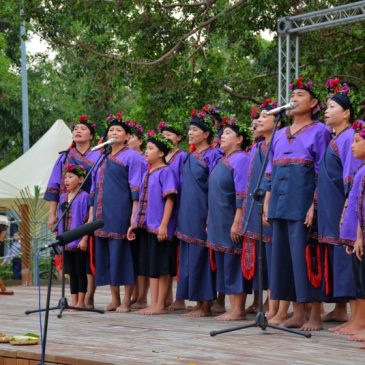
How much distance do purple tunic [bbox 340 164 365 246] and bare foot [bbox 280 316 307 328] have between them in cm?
92

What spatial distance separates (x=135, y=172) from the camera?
32.2ft

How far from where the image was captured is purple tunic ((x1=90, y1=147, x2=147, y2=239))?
387 inches

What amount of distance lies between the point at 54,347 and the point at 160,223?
2584 mm

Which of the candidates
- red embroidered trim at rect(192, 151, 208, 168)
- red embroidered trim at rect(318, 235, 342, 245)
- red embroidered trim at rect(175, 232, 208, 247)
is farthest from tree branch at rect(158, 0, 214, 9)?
red embroidered trim at rect(318, 235, 342, 245)

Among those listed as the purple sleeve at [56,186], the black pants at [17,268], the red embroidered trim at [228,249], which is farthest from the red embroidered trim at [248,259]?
the black pants at [17,268]

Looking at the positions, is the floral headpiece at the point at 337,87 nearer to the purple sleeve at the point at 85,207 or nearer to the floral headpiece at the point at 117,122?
the floral headpiece at the point at 117,122

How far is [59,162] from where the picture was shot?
413 inches

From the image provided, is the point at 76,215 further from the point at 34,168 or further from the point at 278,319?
the point at 34,168

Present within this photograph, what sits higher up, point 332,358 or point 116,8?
point 116,8

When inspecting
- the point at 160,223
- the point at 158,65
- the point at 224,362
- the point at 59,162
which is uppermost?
the point at 158,65

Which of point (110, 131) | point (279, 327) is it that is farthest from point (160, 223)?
point (279, 327)

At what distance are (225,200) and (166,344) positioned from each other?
6.71ft

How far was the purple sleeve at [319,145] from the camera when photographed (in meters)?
8.02

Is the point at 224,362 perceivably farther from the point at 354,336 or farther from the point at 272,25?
the point at 272,25
